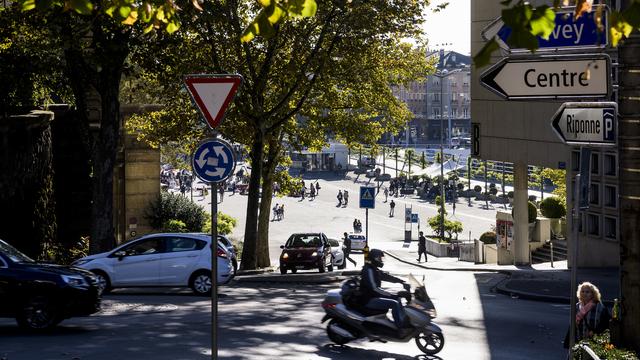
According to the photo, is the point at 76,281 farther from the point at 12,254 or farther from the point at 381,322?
the point at 381,322

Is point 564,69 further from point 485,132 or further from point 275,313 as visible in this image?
point 485,132

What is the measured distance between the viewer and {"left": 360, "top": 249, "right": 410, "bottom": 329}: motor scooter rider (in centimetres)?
1391

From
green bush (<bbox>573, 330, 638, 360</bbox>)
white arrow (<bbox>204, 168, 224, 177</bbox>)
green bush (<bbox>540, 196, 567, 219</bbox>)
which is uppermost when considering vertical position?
white arrow (<bbox>204, 168, 224, 177</bbox>)

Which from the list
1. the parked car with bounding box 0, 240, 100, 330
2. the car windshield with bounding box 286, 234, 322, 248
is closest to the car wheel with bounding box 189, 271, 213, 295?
the parked car with bounding box 0, 240, 100, 330

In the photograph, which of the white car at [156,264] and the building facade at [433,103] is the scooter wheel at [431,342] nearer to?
the white car at [156,264]

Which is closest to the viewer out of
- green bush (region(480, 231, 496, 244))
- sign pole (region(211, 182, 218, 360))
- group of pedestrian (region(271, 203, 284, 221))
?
sign pole (region(211, 182, 218, 360))

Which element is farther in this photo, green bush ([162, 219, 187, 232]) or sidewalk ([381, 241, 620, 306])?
green bush ([162, 219, 187, 232])

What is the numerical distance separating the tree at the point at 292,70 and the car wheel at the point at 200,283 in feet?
32.2

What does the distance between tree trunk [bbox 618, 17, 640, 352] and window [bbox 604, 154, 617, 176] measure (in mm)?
23124

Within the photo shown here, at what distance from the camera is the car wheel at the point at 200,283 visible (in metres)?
21.2

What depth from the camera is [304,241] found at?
3269 cm

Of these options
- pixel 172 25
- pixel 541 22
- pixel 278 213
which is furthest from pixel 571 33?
pixel 278 213

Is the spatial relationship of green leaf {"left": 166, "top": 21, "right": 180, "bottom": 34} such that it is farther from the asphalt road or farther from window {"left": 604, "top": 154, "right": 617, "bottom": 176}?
window {"left": 604, "top": 154, "right": 617, "bottom": 176}

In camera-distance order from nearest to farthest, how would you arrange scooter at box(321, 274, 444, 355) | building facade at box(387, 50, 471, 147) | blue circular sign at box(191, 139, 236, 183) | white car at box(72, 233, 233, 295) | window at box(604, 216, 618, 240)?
blue circular sign at box(191, 139, 236, 183) → scooter at box(321, 274, 444, 355) → white car at box(72, 233, 233, 295) → window at box(604, 216, 618, 240) → building facade at box(387, 50, 471, 147)
